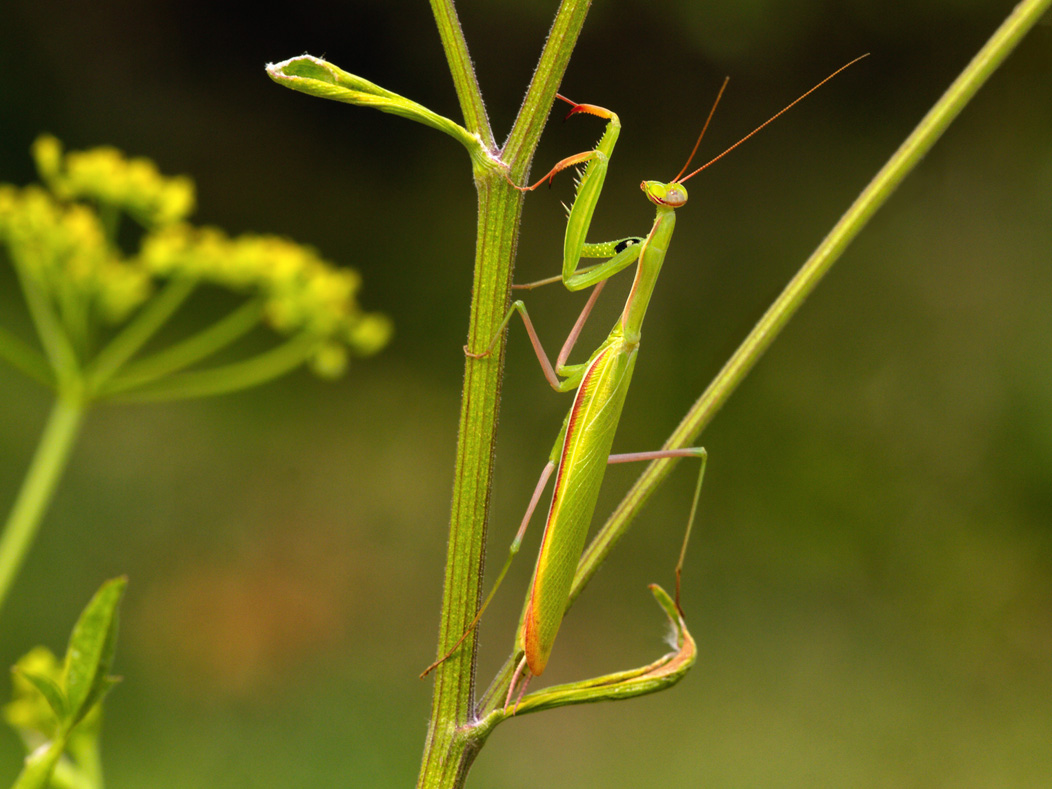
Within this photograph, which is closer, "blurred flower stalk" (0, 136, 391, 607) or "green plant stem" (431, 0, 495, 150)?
"green plant stem" (431, 0, 495, 150)

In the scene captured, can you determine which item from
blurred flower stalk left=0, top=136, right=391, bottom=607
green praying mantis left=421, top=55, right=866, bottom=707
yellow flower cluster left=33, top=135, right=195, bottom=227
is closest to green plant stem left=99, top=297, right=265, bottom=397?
blurred flower stalk left=0, top=136, right=391, bottom=607

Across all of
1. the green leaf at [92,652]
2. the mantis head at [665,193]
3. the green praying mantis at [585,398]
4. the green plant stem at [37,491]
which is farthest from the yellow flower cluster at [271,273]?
the green leaf at [92,652]

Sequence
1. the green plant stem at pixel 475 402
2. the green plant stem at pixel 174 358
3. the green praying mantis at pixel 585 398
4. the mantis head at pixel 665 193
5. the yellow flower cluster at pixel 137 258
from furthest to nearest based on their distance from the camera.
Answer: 1. the yellow flower cluster at pixel 137 258
2. the green plant stem at pixel 174 358
3. the mantis head at pixel 665 193
4. the green praying mantis at pixel 585 398
5. the green plant stem at pixel 475 402

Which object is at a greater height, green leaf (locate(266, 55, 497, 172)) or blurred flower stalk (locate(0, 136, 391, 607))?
green leaf (locate(266, 55, 497, 172))

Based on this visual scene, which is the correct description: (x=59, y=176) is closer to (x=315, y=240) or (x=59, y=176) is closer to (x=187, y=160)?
(x=315, y=240)

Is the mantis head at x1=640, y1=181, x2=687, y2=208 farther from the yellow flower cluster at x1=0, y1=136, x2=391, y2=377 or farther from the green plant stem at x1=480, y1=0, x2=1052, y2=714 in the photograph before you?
the yellow flower cluster at x1=0, y1=136, x2=391, y2=377

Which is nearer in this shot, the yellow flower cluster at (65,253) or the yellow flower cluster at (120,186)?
the yellow flower cluster at (65,253)

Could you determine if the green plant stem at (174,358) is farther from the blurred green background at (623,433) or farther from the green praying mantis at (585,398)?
the blurred green background at (623,433)

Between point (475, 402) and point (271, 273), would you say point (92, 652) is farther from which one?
point (271, 273)
